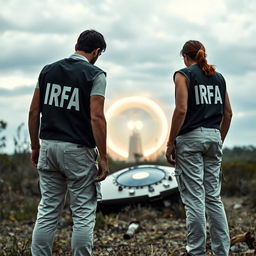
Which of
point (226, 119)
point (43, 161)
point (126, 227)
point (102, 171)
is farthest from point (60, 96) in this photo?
point (126, 227)

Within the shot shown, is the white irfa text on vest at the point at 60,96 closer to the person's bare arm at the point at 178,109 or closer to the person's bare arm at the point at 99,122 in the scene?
the person's bare arm at the point at 99,122

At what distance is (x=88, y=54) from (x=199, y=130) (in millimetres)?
1100

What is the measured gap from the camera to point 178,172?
171 inches

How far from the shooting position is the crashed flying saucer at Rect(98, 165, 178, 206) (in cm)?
793

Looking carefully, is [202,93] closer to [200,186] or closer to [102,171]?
[200,186]

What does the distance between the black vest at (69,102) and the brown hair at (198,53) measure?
1041 mm

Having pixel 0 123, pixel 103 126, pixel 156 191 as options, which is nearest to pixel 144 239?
pixel 156 191

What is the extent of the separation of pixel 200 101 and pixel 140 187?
153 inches

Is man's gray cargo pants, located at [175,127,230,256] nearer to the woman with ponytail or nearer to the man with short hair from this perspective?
the woman with ponytail

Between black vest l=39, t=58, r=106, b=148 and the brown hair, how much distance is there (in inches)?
41.0

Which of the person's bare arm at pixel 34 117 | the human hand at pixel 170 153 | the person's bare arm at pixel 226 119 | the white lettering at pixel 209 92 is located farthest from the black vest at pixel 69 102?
the person's bare arm at pixel 226 119

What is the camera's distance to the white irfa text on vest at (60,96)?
3.80 metres

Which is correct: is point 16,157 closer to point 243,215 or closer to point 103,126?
point 243,215

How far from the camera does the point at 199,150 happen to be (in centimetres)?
427
